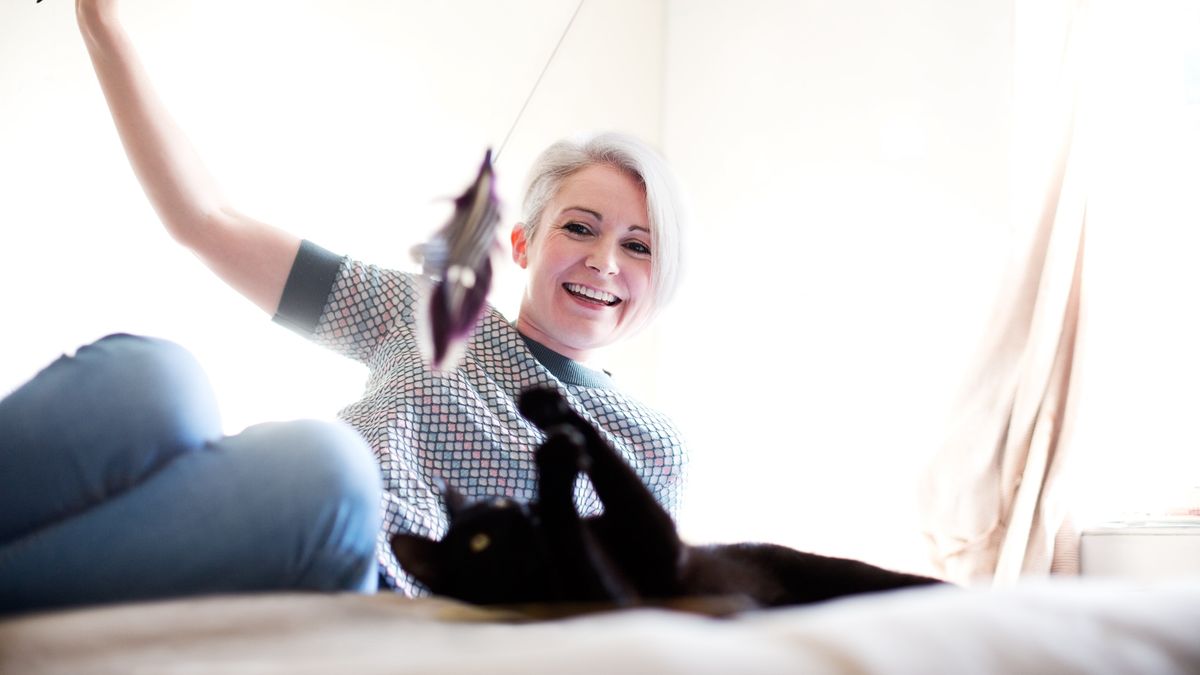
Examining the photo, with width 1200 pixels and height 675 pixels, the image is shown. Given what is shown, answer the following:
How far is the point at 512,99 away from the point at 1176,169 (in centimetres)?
171

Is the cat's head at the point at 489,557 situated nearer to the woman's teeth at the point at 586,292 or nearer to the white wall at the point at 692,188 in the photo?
the woman's teeth at the point at 586,292

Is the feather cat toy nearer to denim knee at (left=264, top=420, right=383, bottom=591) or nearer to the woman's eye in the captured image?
denim knee at (left=264, top=420, right=383, bottom=591)

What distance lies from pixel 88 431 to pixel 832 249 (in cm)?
234

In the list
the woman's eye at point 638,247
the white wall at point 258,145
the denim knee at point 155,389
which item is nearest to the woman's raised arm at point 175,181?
the woman's eye at point 638,247

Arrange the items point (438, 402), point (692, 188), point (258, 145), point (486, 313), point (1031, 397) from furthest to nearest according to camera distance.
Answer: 1. point (692, 188)
2. point (258, 145)
3. point (1031, 397)
4. point (486, 313)
5. point (438, 402)

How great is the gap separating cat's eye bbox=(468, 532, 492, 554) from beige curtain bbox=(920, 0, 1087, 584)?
1.53 m

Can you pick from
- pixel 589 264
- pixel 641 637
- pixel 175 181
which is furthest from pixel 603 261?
pixel 641 637

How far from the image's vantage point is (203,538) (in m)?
0.56

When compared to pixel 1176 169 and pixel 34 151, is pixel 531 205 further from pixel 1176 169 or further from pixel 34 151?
pixel 1176 169

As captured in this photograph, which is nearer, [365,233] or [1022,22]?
[1022,22]

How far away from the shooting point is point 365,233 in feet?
8.32

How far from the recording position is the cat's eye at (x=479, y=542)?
643 millimetres

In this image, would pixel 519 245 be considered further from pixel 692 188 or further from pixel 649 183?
pixel 692 188

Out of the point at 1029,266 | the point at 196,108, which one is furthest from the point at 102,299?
the point at 1029,266
